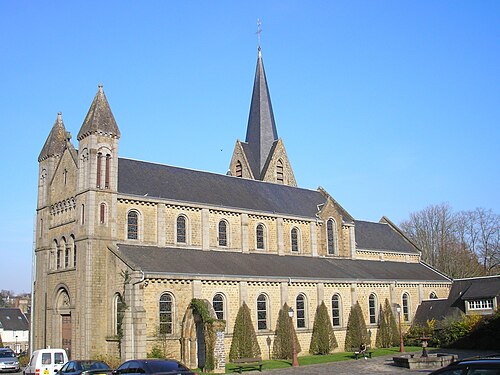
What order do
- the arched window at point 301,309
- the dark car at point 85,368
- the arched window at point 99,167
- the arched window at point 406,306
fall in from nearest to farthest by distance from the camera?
the dark car at point 85,368
the arched window at point 99,167
the arched window at point 301,309
the arched window at point 406,306

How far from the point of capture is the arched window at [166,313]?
111 ft

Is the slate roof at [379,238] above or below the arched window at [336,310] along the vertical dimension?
above

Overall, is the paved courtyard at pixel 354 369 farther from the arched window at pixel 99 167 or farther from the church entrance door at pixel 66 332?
the arched window at pixel 99 167

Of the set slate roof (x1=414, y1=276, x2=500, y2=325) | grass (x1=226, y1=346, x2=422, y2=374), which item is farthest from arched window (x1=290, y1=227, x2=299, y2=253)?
slate roof (x1=414, y1=276, x2=500, y2=325)

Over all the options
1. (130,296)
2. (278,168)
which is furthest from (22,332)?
(130,296)

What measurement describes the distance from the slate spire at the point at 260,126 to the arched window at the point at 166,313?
25.9 meters

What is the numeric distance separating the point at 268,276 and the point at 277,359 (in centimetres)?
539

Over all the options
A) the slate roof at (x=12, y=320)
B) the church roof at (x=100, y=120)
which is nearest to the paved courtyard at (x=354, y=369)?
the church roof at (x=100, y=120)

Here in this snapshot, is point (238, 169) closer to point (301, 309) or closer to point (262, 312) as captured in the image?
point (301, 309)

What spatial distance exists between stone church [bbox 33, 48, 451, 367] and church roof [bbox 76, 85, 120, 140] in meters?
0.08

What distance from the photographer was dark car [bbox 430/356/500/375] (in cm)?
1005

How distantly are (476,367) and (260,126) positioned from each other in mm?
50317

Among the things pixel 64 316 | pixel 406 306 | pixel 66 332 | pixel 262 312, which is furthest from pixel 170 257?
pixel 406 306

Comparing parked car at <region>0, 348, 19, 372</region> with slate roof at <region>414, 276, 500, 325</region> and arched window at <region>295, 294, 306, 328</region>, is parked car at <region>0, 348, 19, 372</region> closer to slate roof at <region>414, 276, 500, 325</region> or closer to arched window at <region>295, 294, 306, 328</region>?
arched window at <region>295, 294, 306, 328</region>
